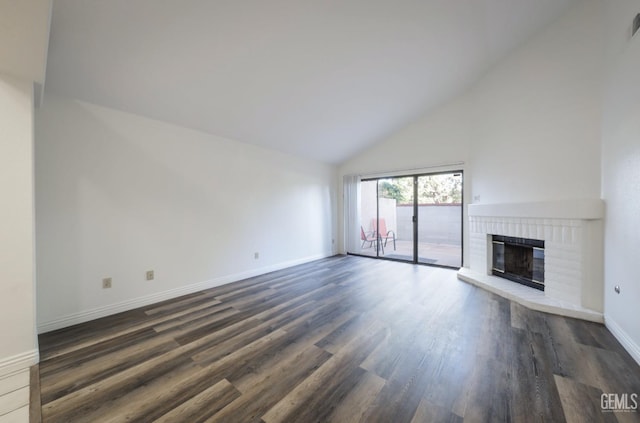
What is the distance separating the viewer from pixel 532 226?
9.46ft

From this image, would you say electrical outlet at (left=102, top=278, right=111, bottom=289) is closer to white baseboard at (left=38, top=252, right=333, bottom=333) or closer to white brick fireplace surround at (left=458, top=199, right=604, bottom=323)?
white baseboard at (left=38, top=252, right=333, bottom=333)

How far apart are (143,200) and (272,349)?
2.24 m

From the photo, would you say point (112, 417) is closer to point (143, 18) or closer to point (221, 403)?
point (221, 403)

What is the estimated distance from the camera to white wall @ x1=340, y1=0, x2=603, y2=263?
2.43m

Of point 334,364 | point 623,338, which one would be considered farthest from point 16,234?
point 623,338

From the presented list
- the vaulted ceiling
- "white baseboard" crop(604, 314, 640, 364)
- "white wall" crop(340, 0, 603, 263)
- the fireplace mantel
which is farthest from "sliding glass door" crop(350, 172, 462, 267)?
"white baseboard" crop(604, 314, 640, 364)

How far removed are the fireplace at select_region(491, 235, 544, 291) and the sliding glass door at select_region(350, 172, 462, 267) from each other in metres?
0.80

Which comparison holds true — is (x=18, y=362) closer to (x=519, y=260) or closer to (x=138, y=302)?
(x=138, y=302)

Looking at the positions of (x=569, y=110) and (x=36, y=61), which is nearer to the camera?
(x=36, y=61)

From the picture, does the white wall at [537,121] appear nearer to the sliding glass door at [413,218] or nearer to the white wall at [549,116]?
the white wall at [549,116]

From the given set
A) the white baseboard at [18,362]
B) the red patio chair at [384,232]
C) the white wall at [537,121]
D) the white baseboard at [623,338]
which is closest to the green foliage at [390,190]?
the red patio chair at [384,232]

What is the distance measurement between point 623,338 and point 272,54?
3888 mm

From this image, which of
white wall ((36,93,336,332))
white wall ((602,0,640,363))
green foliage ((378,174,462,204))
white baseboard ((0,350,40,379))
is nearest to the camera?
white baseboard ((0,350,40,379))

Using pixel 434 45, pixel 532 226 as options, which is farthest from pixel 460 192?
pixel 434 45
